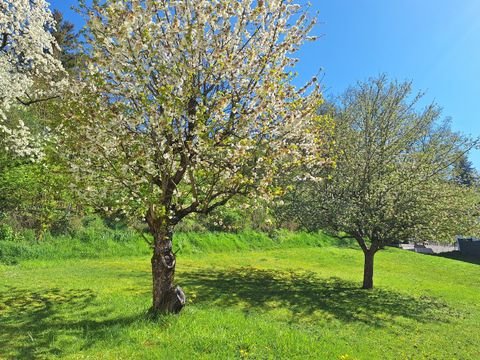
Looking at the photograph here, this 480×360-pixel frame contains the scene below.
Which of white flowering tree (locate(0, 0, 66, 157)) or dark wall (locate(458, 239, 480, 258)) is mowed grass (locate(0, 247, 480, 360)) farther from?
dark wall (locate(458, 239, 480, 258))

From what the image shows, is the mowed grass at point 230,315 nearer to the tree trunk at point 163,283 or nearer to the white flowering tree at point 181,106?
the tree trunk at point 163,283

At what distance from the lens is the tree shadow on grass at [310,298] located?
13.6 m

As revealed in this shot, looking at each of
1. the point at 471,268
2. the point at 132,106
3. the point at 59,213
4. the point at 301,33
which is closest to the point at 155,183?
the point at 132,106

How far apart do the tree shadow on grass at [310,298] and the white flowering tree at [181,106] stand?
16.0 ft

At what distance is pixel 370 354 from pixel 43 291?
38.8ft

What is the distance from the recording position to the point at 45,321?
10.2 m

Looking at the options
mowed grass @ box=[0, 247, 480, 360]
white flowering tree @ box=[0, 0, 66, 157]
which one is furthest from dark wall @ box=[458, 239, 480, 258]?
white flowering tree @ box=[0, 0, 66, 157]

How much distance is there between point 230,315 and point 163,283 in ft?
7.60

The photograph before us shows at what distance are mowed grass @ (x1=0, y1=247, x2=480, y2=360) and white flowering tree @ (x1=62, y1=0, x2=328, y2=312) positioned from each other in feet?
6.16

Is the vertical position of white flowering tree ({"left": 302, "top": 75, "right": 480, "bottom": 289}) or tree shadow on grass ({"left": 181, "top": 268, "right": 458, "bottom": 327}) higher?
white flowering tree ({"left": 302, "top": 75, "right": 480, "bottom": 289})

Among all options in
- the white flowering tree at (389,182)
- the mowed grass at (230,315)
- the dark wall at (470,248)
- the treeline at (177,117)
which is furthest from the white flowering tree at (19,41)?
the dark wall at (470,248)

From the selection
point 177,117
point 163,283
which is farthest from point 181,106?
point 163,283

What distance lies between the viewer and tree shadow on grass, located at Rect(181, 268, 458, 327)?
13.6 meters

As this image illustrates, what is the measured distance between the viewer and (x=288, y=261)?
94.9ft
